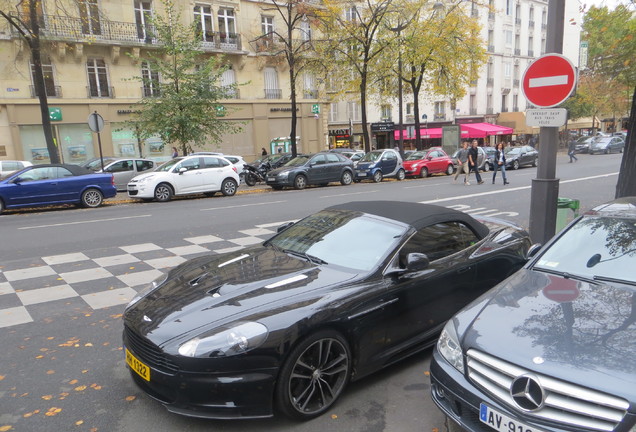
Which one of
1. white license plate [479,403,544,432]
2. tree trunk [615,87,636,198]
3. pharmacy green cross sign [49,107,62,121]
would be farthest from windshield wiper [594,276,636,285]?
pharmacy green cross sign [49,107,62,121]

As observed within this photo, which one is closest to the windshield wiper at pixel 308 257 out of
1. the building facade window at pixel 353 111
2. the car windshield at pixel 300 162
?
the car windshield at pixel 300 162

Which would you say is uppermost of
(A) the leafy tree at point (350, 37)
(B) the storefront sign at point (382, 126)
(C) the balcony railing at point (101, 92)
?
(A) the leafy tree at point (350, 37)

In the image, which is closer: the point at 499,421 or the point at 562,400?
the point at 562,400

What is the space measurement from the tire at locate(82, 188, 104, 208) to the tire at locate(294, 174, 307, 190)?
25.5 ft

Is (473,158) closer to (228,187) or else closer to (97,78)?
(228,187)

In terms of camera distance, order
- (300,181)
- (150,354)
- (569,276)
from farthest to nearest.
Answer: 1. (300,181)
2. (569,276)
3. (150,354)

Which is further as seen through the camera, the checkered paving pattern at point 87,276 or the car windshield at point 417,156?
the car windshield at point 417,156

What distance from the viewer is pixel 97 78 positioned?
27.2 meters

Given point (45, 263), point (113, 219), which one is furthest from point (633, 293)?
point (113, 219)

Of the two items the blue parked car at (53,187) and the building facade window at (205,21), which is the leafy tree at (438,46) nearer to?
the building facade window at (205,21)

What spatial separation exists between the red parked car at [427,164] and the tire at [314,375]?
72.0ft

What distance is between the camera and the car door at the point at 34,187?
43.6 ft

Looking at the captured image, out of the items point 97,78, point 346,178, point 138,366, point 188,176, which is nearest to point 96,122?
point 188,176

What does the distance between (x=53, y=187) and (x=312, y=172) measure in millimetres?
10052
